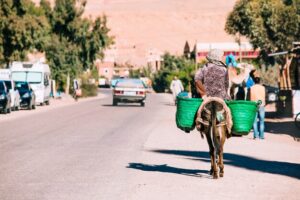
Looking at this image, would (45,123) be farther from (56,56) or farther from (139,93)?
Result: (56,56)

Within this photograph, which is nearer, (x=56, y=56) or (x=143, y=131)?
(x=143, y=131)

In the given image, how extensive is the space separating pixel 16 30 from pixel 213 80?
42.8 meters

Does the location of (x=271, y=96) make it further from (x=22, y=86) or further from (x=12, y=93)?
(x=22, y=86)

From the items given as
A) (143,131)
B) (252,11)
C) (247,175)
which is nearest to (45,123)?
(143,131)

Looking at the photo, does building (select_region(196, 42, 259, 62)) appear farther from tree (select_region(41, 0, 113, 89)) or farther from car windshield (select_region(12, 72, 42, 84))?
car windshield (select_region(12, 72, 42, 84))

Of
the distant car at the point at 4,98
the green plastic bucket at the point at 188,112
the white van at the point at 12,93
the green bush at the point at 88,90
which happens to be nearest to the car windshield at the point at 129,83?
the white van at the point at 12,93

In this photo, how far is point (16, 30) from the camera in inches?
2125

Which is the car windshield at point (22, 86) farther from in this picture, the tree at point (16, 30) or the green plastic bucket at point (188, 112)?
the green plastic bucket at point (188, 112)

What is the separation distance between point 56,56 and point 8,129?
4806 centimetres

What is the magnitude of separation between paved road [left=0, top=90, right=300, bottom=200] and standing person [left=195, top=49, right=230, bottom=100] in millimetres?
1316

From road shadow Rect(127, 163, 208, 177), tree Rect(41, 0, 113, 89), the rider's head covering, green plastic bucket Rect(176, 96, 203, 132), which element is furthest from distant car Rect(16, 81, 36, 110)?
tree Rect(41, 0, 113, 89)

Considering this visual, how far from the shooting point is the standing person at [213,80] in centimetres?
1249

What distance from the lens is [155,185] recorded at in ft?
38.5

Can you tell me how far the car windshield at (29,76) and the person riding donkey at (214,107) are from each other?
35.7m
